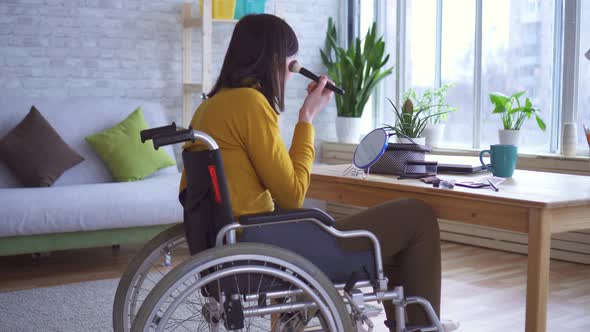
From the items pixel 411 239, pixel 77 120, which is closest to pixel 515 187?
pixel 411 239

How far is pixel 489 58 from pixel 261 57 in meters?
3.02

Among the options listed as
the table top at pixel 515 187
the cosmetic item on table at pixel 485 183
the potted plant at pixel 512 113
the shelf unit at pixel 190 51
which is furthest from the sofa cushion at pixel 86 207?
the cosmetic item on table at pixel 485 183

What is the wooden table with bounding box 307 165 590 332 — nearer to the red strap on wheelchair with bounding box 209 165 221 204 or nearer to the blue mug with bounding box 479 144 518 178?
the blue mug with bounding box 479 144 518 178

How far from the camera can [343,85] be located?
5238 mm

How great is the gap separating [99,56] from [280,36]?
3.06 metres

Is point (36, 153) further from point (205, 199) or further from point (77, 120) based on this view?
point (205, 199)

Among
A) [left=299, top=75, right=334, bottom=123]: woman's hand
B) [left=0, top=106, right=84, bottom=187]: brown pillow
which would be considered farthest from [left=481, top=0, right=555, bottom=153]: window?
[left=299, top=75, right=334, bottom=123]: woman's hand

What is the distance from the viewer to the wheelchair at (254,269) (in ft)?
5.20

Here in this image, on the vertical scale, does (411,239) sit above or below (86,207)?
above

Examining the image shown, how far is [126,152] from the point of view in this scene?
13.8 feet

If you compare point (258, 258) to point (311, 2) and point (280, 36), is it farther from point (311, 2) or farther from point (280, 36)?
point (311, 2)

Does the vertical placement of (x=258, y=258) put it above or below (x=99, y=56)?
below

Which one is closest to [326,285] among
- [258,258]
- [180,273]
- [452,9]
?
[258,258]

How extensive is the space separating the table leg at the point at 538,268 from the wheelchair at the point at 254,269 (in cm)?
24
